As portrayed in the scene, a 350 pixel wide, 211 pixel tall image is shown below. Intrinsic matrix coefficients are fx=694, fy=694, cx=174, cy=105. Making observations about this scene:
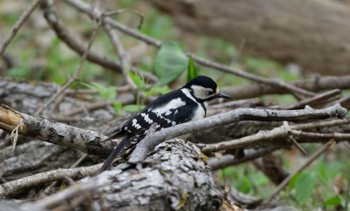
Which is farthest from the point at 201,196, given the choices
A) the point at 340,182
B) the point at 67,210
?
the point at 340,182

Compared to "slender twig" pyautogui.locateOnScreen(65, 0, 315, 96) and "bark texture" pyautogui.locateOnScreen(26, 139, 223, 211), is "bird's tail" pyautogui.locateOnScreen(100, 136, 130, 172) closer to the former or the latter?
"bark texture" pyautogui.locateOnScreen(26, 139, 223, 211)

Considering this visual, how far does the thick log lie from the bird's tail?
322cm

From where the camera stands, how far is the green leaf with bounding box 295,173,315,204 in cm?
399

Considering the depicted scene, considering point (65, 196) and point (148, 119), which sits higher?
point (65, 196)

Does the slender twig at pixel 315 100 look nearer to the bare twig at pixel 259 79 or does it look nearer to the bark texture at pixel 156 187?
the bare twig at pixel 259 79

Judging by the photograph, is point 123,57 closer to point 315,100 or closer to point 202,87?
point 202,87

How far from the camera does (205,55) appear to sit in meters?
8.41

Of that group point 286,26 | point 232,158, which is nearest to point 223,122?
point 232,158

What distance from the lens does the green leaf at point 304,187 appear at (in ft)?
13.1

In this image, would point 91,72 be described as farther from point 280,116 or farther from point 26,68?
point 280,116

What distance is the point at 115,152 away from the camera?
324 cm

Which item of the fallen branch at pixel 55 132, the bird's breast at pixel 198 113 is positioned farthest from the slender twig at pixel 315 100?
the fallen branch at pixel 55 132

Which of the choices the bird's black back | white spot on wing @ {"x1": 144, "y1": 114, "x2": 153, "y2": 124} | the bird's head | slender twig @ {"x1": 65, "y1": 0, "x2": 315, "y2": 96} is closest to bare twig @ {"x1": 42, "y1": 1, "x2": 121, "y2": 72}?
slender twig @ {"x1": 65, "y1": 0, "x2": 315, "y2": 96}

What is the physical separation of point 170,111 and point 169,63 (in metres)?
0.96
